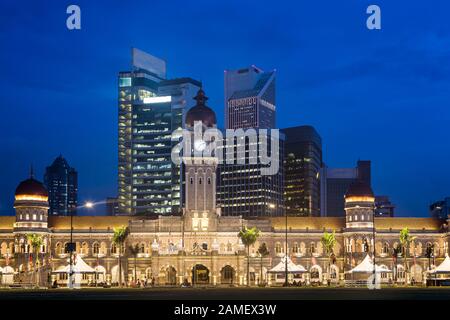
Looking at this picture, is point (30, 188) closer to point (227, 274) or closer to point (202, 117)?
point (202, 117)

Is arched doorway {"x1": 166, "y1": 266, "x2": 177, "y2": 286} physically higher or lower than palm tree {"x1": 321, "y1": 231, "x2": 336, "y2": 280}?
lower

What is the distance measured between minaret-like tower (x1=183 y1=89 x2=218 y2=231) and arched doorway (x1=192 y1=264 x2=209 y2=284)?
8332 millimetres

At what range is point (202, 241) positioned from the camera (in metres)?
157

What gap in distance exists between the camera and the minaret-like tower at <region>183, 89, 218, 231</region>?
516ft

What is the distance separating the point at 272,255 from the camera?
534 ft

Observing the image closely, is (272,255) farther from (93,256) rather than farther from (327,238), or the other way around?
(93,256)

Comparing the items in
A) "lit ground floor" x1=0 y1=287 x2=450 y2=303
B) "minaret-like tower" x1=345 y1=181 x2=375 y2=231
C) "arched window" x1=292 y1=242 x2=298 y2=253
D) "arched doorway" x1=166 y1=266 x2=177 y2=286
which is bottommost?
"arched doorway" x1=166 y1=266 x2=177 y2=286

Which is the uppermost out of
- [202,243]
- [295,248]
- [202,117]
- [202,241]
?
[202,117]

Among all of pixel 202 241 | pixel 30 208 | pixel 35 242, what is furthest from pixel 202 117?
pixel 35 242

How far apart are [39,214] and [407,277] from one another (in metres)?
65.5

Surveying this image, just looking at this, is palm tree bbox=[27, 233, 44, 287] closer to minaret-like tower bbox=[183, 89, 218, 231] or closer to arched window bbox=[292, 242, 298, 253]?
minaret-like tower bbox=[183, 89, 218, 231]

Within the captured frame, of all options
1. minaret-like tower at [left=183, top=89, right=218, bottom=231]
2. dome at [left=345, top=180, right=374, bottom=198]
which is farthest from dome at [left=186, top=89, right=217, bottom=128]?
dome at [left=345, top=180, right=374, bottom=198]

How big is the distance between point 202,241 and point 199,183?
10.3m
